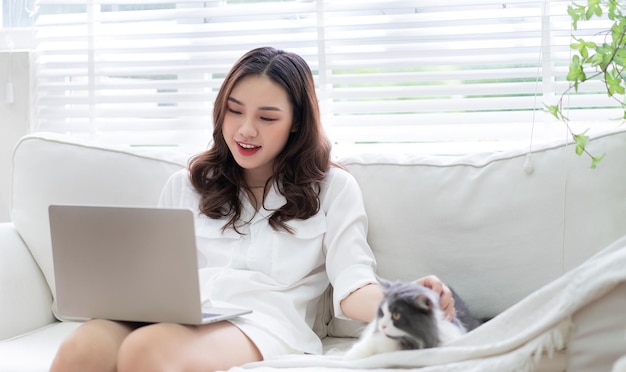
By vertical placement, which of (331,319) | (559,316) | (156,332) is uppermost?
(559,316)

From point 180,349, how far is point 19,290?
80cm

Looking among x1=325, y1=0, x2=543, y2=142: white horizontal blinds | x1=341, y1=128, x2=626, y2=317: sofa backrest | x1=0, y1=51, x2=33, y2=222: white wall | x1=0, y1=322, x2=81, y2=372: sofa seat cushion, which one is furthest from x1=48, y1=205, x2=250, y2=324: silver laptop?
x1=0, y1=51, x2=33, y2=222: white wall

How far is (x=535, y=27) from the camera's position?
2406 millimetres

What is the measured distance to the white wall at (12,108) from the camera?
279 cm

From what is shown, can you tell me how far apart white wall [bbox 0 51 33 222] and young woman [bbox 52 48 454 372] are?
0.93 metres

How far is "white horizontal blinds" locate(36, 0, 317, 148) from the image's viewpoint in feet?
8.73

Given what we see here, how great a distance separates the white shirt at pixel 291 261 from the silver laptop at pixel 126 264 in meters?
0.25

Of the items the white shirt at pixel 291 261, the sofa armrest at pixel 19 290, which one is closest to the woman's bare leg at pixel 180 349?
the white shirt at pixel 291 261

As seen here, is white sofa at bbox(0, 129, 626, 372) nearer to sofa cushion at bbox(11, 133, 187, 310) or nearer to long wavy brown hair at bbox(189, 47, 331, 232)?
sofa cushion at bbox(11, 133, 187, 310)

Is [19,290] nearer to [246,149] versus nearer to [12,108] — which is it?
[246,149]

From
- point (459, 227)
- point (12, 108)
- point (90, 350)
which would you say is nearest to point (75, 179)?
point (12, 108)

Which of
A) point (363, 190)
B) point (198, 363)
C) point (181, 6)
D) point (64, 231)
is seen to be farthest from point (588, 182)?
point (181, 6)

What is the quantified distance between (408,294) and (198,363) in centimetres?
48

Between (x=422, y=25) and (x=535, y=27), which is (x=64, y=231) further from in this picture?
(x=535, y=27)
